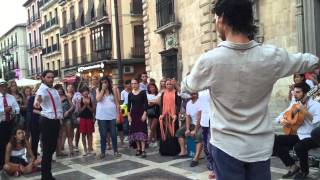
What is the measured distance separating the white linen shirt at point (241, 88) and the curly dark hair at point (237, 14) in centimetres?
10

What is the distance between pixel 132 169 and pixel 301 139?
3.11 m

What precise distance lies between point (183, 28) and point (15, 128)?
502 inches

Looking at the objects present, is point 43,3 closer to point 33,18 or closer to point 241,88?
point 33,18

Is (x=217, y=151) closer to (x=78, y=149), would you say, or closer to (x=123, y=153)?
(x=123, y=153)

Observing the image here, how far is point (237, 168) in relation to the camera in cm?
270

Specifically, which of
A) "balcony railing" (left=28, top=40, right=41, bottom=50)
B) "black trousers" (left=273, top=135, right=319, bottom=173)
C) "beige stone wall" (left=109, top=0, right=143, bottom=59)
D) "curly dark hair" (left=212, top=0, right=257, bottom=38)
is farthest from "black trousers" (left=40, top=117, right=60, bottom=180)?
"balcony railing" (left=28, top=40, right=41, bottom=50)

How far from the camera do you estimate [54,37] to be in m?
54.9

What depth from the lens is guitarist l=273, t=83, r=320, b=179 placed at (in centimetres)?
647

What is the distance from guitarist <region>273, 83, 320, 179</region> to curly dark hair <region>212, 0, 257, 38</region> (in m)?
4.08

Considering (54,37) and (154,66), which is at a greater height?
(54,37)

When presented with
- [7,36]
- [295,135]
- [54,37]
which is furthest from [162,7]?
[7,36]

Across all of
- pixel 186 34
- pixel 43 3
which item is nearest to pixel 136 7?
pixel 186 34

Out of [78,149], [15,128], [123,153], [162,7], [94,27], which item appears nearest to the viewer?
[15,128]

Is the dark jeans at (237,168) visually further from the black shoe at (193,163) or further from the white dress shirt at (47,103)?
the black shoe at (193,163)
